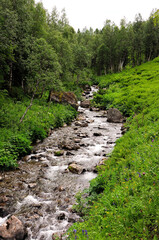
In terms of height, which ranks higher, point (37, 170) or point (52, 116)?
point (52, 116)

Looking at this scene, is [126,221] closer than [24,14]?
Yes

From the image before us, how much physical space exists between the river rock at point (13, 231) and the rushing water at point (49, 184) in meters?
0.33

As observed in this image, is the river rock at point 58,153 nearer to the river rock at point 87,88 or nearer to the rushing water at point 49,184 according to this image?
the rushing water at point 49,184

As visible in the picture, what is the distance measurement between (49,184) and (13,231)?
3.07 m

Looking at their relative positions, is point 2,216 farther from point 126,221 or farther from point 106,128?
point 106,128

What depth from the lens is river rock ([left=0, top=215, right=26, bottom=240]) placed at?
457 cm

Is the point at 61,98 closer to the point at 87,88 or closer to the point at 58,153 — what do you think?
the point at 58,153

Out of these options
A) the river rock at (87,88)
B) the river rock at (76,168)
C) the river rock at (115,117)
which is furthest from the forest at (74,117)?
the river rock at (87,88)

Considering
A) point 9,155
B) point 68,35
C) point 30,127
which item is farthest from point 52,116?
point 68,35

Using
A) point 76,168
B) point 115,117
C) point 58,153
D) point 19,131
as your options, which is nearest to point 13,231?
point 76,168

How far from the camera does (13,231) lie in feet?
15.4

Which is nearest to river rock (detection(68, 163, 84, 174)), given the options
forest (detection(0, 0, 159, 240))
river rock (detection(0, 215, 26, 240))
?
forest (detection(0, 0, 159, 240))

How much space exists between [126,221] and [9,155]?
25.9 ft

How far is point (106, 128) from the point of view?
1778cm
